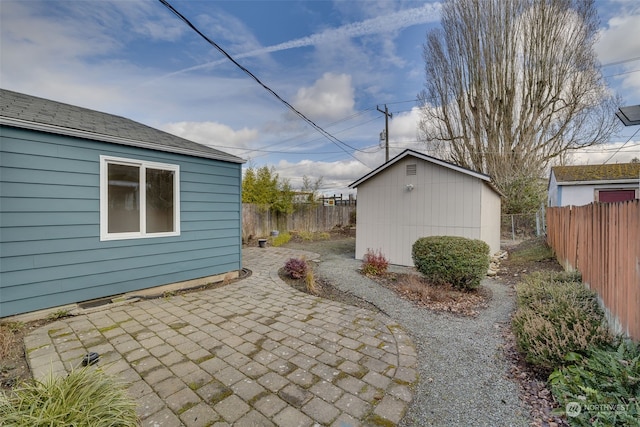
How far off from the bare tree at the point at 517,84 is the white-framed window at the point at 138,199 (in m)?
Result: 17.0

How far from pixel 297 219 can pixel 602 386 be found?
43.8ft

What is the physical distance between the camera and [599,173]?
11891mm

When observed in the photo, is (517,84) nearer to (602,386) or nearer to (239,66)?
(239,66)

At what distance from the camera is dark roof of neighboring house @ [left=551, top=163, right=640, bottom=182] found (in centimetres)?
1123

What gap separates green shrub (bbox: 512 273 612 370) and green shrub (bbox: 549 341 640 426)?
0.38 feet

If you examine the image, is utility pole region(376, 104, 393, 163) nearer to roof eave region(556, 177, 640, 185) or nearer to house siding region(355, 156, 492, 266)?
house siding region(355, 156, 492, 266)

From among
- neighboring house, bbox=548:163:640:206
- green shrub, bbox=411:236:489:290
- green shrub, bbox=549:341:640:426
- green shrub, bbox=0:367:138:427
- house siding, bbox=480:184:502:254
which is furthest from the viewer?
neighboring house, bbox=548:163:640:206

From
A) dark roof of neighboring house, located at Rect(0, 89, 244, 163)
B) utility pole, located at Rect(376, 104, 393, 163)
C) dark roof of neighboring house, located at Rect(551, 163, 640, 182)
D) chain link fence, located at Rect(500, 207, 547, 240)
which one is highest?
utility pole, located at Rect(376, 104, 393, 163)

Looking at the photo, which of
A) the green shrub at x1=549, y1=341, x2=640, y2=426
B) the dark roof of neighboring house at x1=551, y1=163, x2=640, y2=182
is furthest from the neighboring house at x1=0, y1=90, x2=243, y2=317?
the dark roof of neighboring house at x1=551, y1=163, x2=640, y2=182

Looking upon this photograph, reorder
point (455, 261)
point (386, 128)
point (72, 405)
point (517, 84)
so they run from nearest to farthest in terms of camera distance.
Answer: point (72, 405) < point (455, 261) < point (386, 128) < point (517, 84)

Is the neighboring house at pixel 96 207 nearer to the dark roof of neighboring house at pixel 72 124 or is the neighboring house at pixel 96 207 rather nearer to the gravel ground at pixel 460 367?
the dark roof of neighboring house at pixel 72 124

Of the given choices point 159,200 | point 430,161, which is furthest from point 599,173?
point 159,200

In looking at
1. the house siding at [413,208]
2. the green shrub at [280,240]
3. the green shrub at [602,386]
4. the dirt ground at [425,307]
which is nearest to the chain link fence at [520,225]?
the house siding at [413,208]

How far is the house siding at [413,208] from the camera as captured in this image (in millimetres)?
6918
